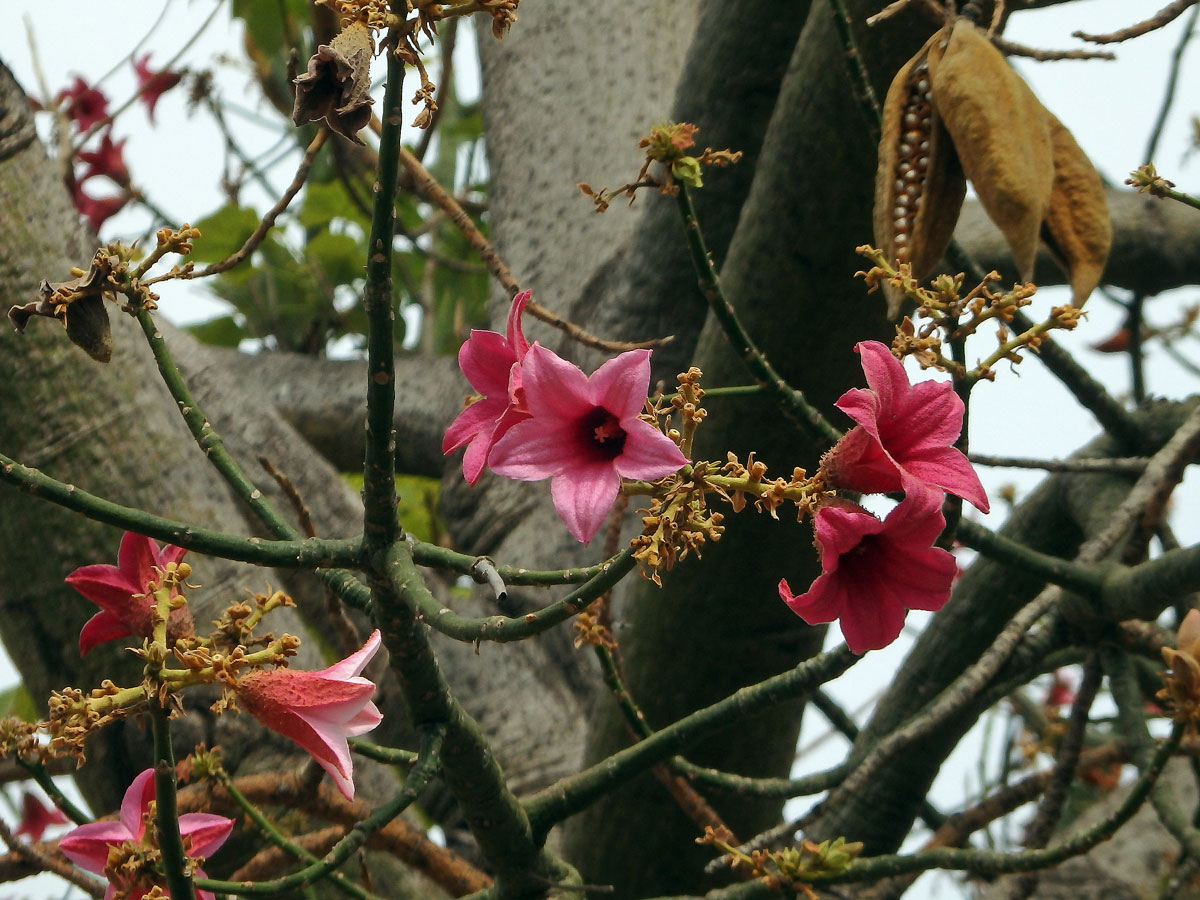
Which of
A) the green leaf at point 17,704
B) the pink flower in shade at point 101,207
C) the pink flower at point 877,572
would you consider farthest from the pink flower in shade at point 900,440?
the pink flower in shade at point 101,207

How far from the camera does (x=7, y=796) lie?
6.55 feet

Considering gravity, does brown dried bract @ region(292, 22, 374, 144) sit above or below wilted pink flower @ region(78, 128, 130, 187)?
below

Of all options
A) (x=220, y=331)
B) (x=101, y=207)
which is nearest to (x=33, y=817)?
(x=220, y=331)

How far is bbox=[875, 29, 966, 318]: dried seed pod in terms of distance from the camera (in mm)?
838

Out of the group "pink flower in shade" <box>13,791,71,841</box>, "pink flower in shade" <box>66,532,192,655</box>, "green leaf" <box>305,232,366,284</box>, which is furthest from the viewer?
"green leaf" <box>305,232,366,284</box>

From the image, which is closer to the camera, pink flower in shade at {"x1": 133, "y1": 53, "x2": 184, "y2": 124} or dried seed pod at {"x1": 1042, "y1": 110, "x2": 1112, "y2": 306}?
dried seed pod at {"x1": 1042, "y1": 110, "x2": 1112, "y2": 306}

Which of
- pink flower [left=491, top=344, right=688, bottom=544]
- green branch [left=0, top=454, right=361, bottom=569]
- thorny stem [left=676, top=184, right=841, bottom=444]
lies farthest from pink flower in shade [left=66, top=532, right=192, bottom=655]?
thorny stem [left=676, top=184, right=841, bottom=444]

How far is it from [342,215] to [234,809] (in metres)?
1.85

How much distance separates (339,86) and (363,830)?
0.38 metres

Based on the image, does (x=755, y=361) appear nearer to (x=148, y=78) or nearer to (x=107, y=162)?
(x=107, y=162)

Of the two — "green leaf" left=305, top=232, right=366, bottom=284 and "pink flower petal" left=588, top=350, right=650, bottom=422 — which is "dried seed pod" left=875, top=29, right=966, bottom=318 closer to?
"pink flower petal" left=588, top=350, right=650, bottom=422

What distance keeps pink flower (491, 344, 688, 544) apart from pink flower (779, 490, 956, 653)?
96 millimetres

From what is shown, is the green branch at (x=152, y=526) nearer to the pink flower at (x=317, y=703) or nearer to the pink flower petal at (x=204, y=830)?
the pink flower at (x=317, y=703)

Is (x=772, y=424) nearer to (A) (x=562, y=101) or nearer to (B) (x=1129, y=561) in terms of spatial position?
(B) (x=1129, y=561)
